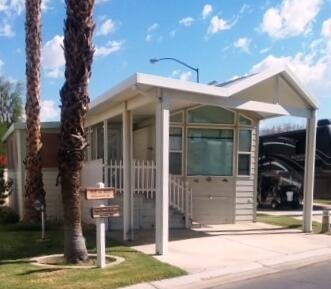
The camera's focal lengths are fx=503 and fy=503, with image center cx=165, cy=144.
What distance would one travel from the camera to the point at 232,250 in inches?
400

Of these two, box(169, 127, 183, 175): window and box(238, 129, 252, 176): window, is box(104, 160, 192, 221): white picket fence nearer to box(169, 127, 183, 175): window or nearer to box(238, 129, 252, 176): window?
box(169, 127, 183, 175): window

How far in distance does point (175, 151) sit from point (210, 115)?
1406 millimetres

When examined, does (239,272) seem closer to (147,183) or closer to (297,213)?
(147,183)

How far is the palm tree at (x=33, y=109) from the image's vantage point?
1397cm

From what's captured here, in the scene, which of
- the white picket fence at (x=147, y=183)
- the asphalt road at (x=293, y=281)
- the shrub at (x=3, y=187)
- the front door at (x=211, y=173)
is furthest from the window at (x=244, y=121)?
the shrub at (x=3, y=187)

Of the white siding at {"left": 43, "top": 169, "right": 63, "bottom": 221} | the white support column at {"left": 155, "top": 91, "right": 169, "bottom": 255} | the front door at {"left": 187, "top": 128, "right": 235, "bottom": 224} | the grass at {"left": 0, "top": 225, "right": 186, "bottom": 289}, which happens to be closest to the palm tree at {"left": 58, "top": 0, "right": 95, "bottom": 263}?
the grass at {"left": 0, "top": 225, "right": 186, "bottom": 289}

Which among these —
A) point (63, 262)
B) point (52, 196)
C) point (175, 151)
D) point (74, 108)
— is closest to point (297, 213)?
point (175, 151)

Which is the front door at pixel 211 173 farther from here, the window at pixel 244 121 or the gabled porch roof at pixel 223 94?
the gabled porch roof at pixel 223 94

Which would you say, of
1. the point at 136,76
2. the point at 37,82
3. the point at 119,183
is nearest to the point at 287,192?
the point at 119,183

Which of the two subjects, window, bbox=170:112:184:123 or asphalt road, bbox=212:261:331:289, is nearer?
asphalt road, bbox=212:261:331:289

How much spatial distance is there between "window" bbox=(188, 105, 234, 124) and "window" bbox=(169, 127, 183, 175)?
0.50m

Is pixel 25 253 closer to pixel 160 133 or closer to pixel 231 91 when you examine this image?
pixel 160 133

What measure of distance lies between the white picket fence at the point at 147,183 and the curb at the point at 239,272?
4.13 metres

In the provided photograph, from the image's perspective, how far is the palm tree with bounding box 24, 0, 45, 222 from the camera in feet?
45.8
